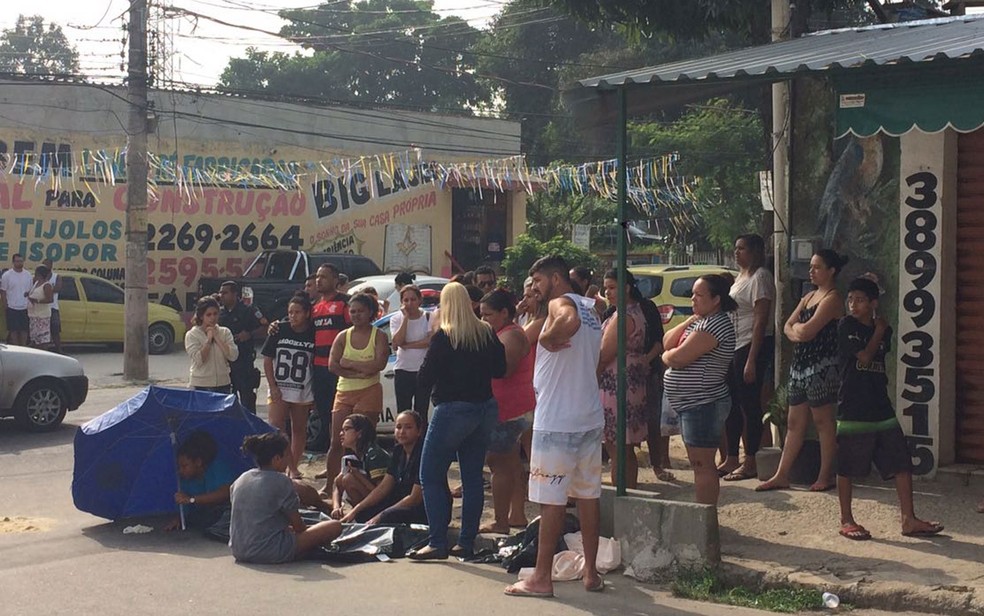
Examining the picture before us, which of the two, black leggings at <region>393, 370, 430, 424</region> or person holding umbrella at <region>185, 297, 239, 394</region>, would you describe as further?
person holding umbrella at <region>185, 297, 239, 394</region>

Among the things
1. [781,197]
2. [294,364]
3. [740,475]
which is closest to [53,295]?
[294,364]

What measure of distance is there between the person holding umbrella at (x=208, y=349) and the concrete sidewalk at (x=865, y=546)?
4106 millimetres

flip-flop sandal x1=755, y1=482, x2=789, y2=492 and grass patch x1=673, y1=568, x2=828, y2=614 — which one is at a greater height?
flip-flop sandal x1=755, y1=482, x2=789, y2=492

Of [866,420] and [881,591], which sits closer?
[881,591]

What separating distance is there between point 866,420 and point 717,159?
29.5 meters

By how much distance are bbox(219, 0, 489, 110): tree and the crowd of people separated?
4923 cm

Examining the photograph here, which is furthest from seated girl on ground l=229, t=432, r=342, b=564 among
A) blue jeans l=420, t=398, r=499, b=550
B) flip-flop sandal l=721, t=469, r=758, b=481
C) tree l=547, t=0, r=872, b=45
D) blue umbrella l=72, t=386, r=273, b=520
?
tree l=547, t=0, r=872, b=45

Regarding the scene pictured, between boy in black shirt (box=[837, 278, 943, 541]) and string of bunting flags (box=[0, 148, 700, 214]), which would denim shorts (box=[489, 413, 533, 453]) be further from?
string of bunting flags (box=[0, 148, 700, 214])

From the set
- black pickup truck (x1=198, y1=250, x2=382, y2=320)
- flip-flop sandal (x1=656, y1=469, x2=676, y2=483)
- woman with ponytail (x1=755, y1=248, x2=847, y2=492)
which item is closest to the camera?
woman with ponytail (x1=755, y1=248, x2=847, y2=492)

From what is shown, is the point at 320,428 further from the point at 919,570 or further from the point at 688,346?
the point at 919,570

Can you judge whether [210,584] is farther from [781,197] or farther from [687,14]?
[687,14]

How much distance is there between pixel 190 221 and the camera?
94.5ft

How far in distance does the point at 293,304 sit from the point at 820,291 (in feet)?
14.9

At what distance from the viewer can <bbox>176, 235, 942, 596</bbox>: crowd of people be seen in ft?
22.7
